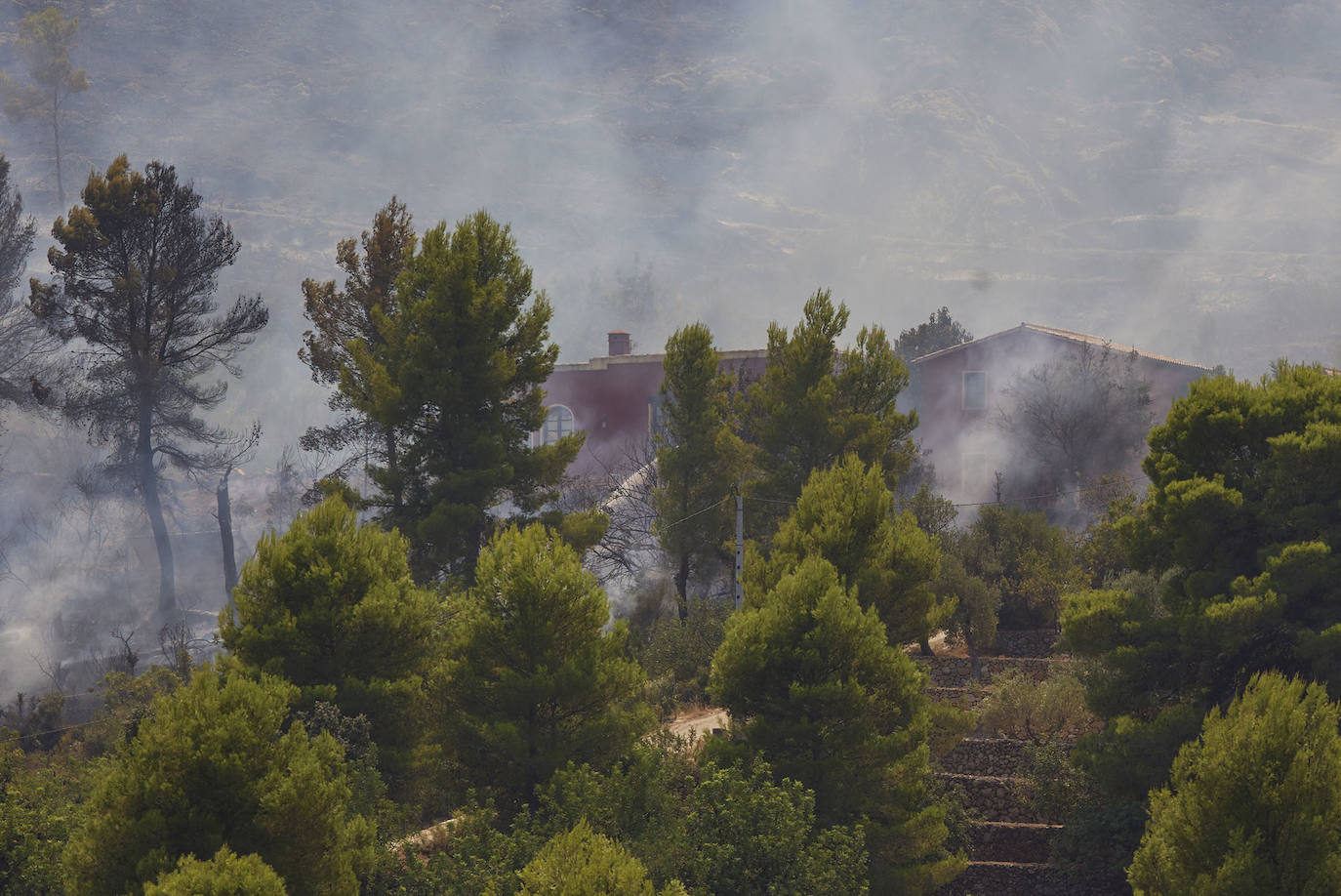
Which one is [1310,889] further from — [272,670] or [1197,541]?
[272,670]

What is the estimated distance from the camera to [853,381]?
3169cm

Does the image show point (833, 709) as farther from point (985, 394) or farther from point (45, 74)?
point (45, 74)

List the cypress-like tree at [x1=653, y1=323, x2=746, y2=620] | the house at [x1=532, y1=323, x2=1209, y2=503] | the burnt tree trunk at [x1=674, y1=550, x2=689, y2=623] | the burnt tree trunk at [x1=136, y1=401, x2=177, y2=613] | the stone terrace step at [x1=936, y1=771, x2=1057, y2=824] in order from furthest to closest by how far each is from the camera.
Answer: the house at [x1=532, y1=323, x2=1209, y2=503], the burnt tree trunk at [x1=136, y1=401, x2=177, y2=613], the burnt tree trunk at [x1=674, y1=550, x2=689, y2=623], the cypress-like tree at [x1=653, y1=323, x2=746, y2=620], the stone terrace step at [x1=936, y1=771, x2=1057, y2=824]

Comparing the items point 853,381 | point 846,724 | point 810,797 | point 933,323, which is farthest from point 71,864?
point 933,323

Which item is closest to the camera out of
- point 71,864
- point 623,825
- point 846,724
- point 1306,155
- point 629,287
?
point 71,864

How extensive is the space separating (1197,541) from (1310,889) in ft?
24.5

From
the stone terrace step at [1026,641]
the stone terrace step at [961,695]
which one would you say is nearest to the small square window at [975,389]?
the stone terrace step at [1026,641]

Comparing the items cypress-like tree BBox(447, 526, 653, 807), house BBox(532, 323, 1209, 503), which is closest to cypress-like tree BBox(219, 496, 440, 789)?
cypress-like tree BBox(447, 526, 653, 807)

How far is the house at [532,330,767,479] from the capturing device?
50.9 meters

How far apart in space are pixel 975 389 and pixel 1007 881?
33266mm

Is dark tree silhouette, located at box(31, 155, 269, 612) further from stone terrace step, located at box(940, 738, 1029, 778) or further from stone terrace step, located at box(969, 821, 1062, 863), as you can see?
stone terrace step, located at box(969, 821, 1062, 863)

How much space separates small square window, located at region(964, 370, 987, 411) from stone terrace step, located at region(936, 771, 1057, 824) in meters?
30.4

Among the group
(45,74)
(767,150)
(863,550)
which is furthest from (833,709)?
(767,150)

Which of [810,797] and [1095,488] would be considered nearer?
[810,797]
